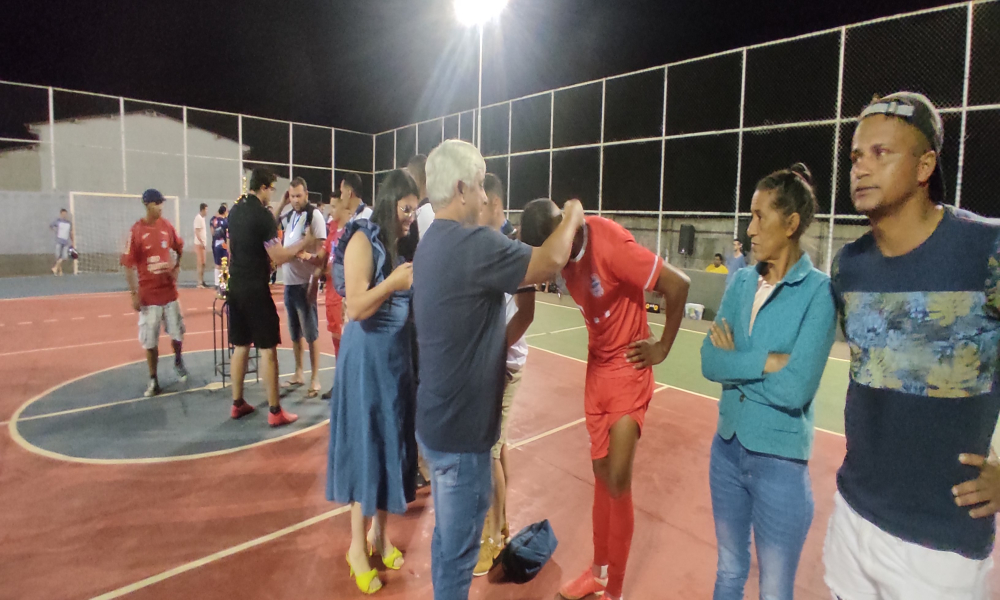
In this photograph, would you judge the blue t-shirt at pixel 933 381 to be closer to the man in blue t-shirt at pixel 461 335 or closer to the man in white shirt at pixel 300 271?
the man in blue t-shirt at pixel 461 335

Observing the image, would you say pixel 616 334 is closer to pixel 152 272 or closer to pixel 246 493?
pixel 246 493

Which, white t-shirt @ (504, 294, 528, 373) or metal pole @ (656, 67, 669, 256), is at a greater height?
metal pole @ (656, 67, 669, 256)

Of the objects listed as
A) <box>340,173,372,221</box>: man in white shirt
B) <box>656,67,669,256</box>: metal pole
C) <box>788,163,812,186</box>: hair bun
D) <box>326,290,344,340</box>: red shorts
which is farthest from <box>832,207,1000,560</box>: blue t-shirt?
<box>656,67,669,256</box>: metal pole

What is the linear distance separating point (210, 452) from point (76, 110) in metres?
18.0

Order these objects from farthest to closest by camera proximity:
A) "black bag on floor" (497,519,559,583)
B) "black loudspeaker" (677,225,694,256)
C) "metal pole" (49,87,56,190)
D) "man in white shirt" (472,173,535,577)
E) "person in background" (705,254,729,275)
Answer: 1. "metal pole" (49,87,56,190)
2. "black loudspeaker" (677,225,694,256)
3. "person in background" (705,254,729,275)
4. "black bag on floor" (497,519,559,583)
5. "man in white shirt" (472,173,535,577)

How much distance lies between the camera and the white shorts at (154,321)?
5.96 m

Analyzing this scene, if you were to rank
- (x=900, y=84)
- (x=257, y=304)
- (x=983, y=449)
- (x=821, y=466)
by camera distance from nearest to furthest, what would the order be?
(x=983, y=449), (x=821, y=466), (x=257, y=304), (x=900, y=84)

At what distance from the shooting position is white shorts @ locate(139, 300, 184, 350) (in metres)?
5.96

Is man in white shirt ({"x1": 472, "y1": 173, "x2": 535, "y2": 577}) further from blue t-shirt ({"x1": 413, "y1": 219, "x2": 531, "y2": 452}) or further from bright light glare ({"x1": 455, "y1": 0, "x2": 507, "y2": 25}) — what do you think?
bright light glare ({"x1": 455, "y1": 0, "x2": 507, "y2": 25})

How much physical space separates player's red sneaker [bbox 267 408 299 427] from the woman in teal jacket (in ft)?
Result: 14.0

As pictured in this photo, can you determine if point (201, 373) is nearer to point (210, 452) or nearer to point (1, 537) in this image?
point (210, 452)

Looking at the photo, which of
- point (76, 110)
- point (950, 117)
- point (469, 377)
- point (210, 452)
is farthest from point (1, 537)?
point (76, 110)

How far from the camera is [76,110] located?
16.9m

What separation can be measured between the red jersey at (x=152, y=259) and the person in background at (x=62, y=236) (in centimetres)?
1390
